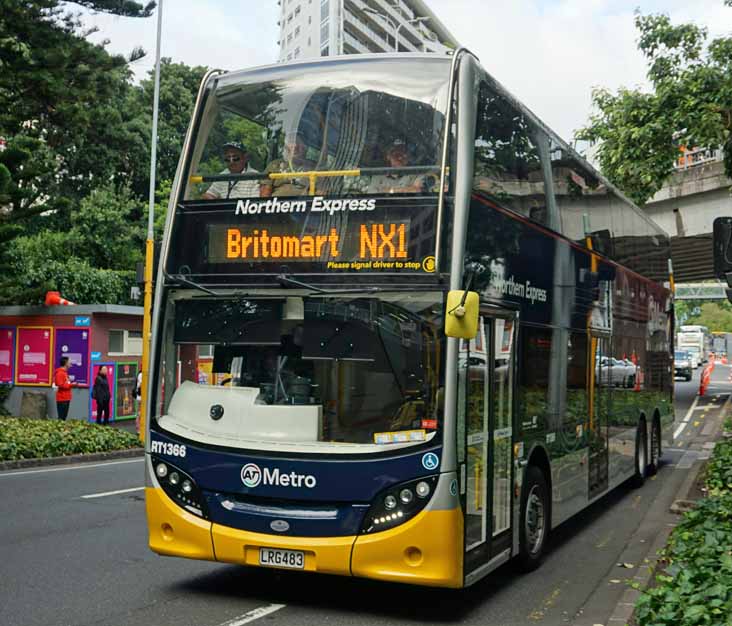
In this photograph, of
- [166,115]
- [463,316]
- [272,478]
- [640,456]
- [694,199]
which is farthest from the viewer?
[166,115]

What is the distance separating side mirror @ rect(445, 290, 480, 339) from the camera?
6.29 m

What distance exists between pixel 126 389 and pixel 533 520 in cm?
1901

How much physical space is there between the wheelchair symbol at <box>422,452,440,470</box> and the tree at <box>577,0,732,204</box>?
12090 mm

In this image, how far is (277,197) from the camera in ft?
23.4

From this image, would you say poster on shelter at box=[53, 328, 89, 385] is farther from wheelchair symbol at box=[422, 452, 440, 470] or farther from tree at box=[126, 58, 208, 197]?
wheelchair symbol at box=[422, 452, 440, 470]

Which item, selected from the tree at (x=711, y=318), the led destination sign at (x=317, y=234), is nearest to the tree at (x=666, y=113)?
the led destination sign at (x=317, y=234)

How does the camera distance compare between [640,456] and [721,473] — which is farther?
[640,456]

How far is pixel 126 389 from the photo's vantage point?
84.8 feet

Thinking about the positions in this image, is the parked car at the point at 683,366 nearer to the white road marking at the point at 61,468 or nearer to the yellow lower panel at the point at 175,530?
the white road marking at the point at 61,468

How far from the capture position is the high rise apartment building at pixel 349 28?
9606 cm

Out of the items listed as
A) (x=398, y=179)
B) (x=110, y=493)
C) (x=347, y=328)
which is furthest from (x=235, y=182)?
(x=110, y=493)

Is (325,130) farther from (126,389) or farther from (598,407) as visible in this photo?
(126,389)

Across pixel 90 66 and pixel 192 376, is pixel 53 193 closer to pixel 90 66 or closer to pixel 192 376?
pixel 90 66

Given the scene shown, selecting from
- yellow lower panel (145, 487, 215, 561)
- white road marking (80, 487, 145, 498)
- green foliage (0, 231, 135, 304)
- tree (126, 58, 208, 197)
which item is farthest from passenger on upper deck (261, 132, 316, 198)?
tree (126, 58, 208, 197)
